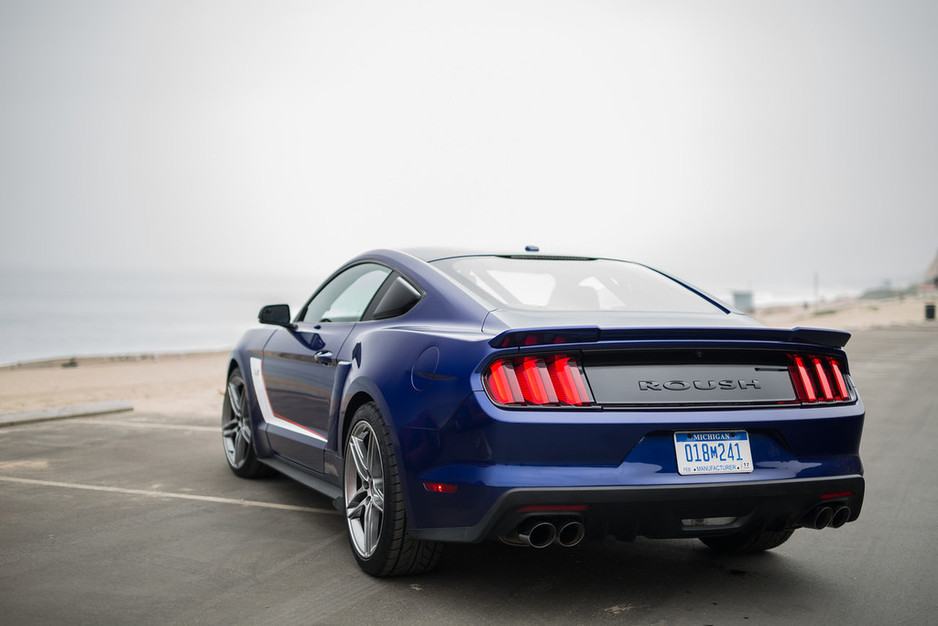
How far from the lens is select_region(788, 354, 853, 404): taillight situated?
3607 millimetres

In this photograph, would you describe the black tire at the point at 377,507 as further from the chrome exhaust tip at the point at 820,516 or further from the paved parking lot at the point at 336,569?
the chrome exhaust tip at the point at 820,516

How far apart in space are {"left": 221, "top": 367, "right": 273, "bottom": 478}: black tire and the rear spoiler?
3.18 meters

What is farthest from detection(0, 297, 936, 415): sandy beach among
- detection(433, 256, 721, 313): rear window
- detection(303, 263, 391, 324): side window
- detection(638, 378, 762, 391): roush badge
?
detection(638, 378, 762, 391): roush badge

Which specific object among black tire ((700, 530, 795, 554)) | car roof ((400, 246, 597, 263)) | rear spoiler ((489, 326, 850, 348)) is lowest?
black tire ((700, 530, 795, 554))

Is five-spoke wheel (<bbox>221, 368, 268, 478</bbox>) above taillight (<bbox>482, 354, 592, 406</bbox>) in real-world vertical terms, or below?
below

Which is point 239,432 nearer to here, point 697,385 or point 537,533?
point 537,533

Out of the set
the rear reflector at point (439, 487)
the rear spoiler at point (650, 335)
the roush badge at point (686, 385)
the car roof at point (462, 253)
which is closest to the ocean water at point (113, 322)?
the car roof at point (462, 253)

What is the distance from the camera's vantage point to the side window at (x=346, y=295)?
4.89 meters

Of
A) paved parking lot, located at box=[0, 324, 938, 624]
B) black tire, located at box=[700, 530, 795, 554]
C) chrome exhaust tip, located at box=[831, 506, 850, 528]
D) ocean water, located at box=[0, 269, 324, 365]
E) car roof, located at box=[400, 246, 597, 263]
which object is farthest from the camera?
ocean water, located at box=[0, 269, 324, 365]

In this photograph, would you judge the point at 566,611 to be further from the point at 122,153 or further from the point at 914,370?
the point at 122,153

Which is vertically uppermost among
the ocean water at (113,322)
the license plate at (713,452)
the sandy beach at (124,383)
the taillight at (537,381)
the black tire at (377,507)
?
the taillight at (537,381)

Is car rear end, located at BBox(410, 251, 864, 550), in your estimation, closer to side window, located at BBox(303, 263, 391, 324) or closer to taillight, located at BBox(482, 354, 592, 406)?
taillight, located at BBox(482, 354, 592, 406)

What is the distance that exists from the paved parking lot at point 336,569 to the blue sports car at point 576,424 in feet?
1.00

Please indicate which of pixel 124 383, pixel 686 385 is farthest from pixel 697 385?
pixel 124 383
